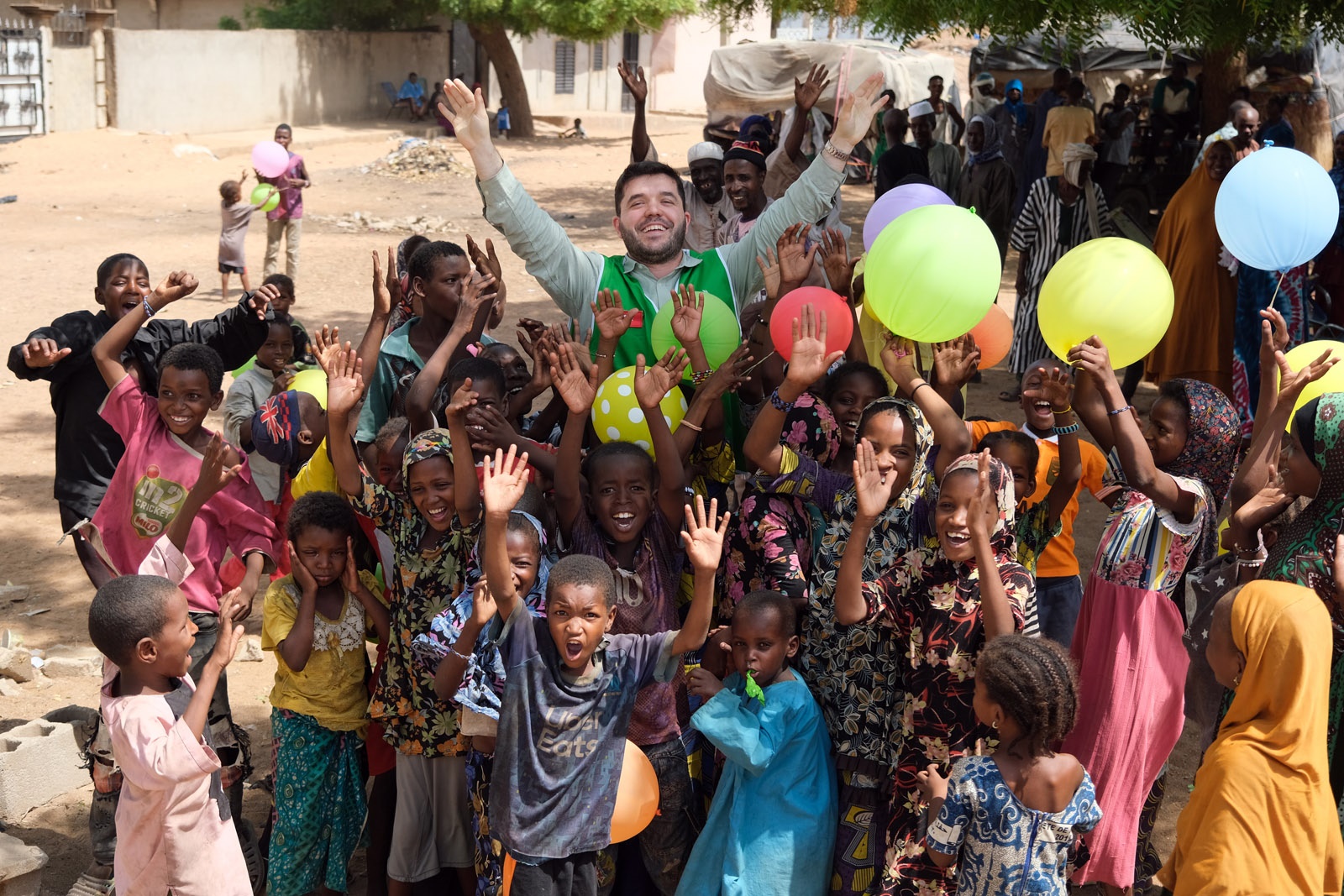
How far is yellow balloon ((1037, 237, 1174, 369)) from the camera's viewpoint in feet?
11.6

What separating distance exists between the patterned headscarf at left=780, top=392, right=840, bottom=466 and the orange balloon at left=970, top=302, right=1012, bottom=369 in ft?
2.02

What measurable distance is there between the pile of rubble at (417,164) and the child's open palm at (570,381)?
17723 mm

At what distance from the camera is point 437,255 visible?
4.30 m

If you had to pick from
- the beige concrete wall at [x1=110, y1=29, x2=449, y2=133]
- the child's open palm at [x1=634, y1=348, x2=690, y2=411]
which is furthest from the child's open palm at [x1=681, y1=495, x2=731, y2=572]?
the beige concrete wall at [x1=110, y1=29, x2=449, y2=133]

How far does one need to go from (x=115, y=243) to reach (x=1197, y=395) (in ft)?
46.2

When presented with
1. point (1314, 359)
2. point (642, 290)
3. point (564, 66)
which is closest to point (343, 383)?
point (642, 290)

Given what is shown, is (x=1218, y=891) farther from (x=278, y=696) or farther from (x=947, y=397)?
(x=278, y=696)

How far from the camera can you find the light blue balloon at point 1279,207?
4.09 m

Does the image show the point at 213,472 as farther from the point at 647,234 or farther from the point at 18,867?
the point at 647,234

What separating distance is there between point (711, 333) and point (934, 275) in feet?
2.42

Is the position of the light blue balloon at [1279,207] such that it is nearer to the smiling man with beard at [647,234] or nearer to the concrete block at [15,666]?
the smiling man with beard at [647,234]

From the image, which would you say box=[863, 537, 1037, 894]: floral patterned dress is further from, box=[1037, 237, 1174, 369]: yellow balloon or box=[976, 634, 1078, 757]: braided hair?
box=[1037, 237, 1174, 369]: yellow balloon

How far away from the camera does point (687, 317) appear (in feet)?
12.4

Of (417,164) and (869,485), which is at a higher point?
(869,485)
